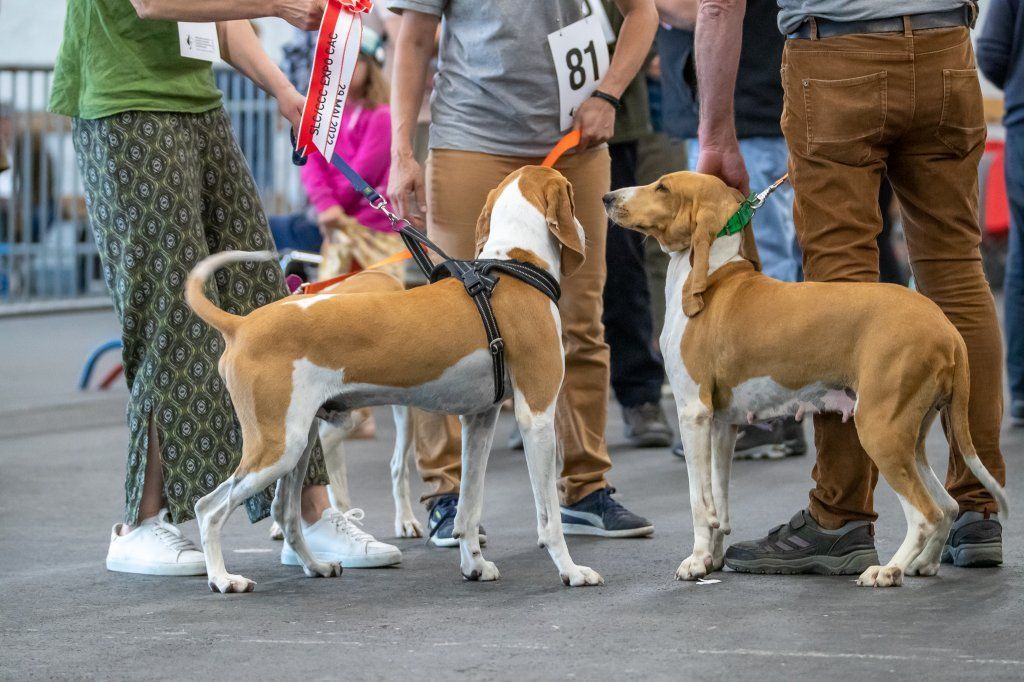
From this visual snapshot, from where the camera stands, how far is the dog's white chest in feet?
10.4

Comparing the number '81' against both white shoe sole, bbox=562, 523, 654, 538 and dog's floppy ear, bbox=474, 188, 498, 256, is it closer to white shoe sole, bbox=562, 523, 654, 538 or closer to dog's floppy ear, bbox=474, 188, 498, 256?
dog's floppy ear, bbox=474, 188, 498, 256

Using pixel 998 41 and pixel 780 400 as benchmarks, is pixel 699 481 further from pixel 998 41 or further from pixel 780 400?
pixel 998 41

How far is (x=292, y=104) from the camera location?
3.72 meters

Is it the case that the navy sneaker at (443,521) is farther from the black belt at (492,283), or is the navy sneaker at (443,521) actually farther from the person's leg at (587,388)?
the black belt at (492,283)

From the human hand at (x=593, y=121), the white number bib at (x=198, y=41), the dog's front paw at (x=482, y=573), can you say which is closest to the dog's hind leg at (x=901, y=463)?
the dog's front paw at (x=482, y=573)

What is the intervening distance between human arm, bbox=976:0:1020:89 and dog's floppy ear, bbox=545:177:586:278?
2766 mm

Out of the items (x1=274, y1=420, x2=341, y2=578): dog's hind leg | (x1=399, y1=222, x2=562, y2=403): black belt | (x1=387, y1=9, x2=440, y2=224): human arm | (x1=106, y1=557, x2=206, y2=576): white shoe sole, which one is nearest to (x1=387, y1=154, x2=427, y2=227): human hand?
(x1=387, y1=9, x2=440, y2=224): human arm

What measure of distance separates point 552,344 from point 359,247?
265 cm

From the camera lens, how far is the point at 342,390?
321cm

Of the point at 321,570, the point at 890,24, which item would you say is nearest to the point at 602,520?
the point at 321,570

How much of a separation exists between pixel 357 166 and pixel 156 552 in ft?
8.84

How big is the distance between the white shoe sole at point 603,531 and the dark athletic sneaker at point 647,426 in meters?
1.68

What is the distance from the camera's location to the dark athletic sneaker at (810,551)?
3361mm

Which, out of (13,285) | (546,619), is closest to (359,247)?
(546,619)
